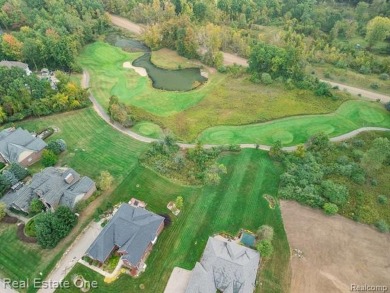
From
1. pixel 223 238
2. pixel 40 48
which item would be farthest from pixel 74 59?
pixel 223 238

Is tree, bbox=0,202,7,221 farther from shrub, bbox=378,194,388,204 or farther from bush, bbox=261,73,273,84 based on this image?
bush, bbox=261,73,273,84

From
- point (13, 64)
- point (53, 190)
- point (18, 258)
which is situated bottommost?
point (18, 258)

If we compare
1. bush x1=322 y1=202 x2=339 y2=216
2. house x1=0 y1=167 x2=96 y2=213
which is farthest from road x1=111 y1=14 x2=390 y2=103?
house x1=0 y1=167 x2=96 y2=213

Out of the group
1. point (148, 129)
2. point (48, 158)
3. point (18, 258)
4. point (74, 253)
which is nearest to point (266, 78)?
point (148, 129)

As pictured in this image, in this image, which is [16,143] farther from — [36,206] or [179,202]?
[179,202]

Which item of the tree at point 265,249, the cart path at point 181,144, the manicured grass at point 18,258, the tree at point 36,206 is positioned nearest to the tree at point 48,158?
the tree at point 36,206
